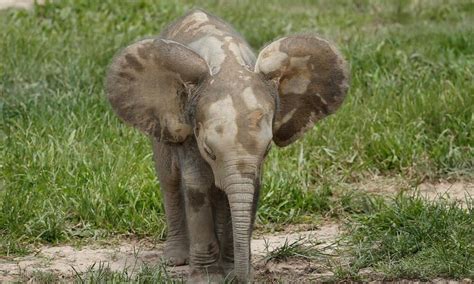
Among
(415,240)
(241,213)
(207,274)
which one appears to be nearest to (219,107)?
(241,213)

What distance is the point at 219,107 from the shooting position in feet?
19.9

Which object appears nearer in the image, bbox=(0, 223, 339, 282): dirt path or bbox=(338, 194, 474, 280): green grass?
bbox=(338, 194, 474, 280): green grass

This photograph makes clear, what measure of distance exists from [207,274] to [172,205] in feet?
2.20

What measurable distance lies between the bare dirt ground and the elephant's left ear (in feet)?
2.71

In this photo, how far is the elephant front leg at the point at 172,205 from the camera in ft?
22.7

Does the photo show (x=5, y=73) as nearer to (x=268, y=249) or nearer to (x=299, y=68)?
(x=268, y=249)

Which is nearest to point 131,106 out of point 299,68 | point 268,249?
point 299,68

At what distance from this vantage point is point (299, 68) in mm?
6488

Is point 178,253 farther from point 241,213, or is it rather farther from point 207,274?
point 241,213

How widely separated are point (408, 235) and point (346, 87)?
1086 mm

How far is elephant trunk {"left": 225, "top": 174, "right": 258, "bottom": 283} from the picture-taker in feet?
19.5

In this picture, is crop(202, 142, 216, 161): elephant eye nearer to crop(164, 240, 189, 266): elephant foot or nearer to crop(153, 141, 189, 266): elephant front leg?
crop(153, 141, 189, 266): elephant front leg

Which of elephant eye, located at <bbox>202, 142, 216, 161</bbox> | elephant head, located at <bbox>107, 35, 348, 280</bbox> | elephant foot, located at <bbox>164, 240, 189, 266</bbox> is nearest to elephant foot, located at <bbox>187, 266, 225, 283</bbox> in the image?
elephant head, located at <bbox>107, 35, 348, 280</bbox>

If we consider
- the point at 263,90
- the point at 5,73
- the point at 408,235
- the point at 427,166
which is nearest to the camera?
the point at 263,90
